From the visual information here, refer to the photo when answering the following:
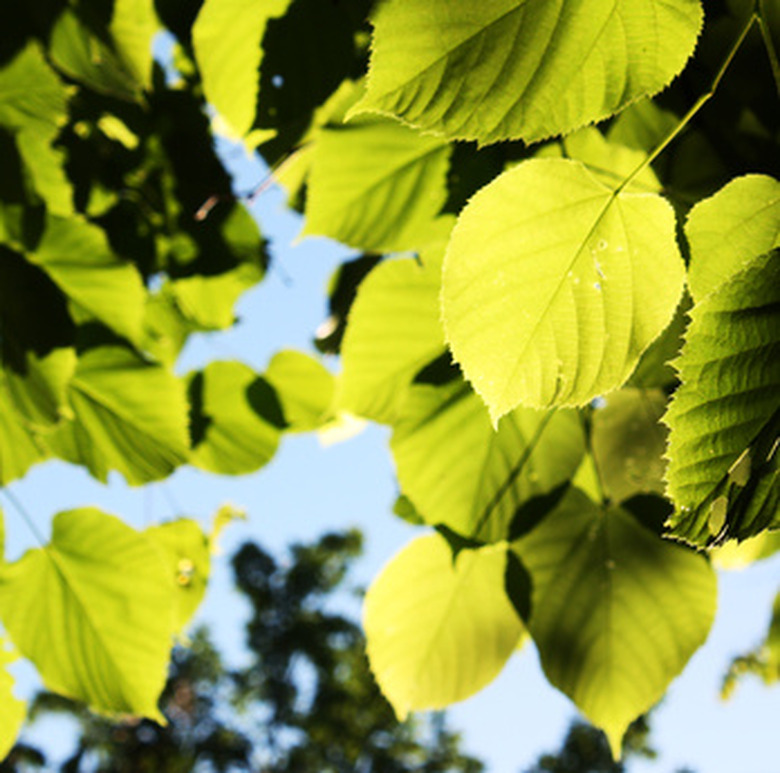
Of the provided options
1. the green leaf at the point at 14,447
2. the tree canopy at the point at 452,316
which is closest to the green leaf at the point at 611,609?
the tree canopy at the point at 452,316

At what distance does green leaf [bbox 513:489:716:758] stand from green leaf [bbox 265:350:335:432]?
44 cm

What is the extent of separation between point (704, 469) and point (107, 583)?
24.7 inches

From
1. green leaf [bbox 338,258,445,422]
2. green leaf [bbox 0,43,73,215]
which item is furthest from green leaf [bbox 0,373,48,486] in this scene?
green leaf [bbox 338,258,445,422]

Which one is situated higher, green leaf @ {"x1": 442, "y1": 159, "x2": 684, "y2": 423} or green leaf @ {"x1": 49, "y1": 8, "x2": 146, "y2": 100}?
green leaf @ {"x1": 49, "y1": 8, "x2": 146, "y2": 100}

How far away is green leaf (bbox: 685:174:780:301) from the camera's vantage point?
0.36 meters

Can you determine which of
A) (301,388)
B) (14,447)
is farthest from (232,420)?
(14,447)

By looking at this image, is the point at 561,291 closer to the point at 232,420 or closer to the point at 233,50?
the point at 233,50

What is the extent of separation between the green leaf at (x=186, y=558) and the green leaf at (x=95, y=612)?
0.18 m

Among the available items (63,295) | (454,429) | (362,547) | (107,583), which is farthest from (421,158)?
(362,547)

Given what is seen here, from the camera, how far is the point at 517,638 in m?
0.69

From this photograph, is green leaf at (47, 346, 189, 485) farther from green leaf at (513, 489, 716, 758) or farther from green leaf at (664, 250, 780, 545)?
green leaf at (664, 250, 780, 545)

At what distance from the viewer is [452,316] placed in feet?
1.24

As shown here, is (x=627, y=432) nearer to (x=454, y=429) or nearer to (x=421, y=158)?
(x=454, y=429)

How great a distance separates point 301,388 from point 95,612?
1.26 feet
